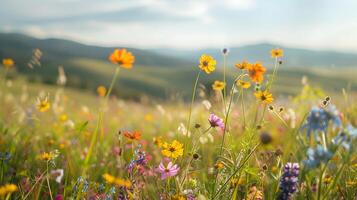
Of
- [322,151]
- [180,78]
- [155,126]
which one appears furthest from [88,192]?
[180,78]

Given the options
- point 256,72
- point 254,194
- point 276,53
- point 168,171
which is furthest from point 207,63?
point 254,194

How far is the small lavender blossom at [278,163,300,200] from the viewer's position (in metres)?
2.15

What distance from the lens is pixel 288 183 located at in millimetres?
2158

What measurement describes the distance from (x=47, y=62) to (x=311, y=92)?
454ft

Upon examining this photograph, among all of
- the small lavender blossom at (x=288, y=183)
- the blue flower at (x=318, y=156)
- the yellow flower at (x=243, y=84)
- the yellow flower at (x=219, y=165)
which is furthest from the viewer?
the yellow flower at (x=243, y=84)

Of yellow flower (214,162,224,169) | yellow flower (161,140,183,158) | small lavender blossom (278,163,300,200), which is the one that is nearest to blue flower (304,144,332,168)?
small lavender blossom (278,163,300,200)

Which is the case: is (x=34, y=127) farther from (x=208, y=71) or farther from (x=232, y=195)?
(x=232, y=195)

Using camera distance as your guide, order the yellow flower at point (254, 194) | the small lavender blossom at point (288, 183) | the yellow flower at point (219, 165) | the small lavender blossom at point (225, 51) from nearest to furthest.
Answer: the small lavender blossom at point (288, 183)
the yellow flower at point (254, 194)
the yellow flower at point (219, 165)
the small lavender blossom at point (225, 51)

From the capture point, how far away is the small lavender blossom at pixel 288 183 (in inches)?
84.6

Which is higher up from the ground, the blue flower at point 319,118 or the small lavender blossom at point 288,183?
the blue flower at point 319,118

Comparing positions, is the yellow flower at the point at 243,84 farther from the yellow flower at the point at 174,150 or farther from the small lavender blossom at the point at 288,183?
the small lavender blossom at the point at 288,183

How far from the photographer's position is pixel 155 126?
8.20 m

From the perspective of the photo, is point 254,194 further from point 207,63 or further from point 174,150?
point 207,63

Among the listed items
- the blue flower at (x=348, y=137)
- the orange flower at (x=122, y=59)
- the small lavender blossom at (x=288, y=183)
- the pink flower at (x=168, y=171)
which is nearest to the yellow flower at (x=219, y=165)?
the pink flower at (x=168, y=171)
